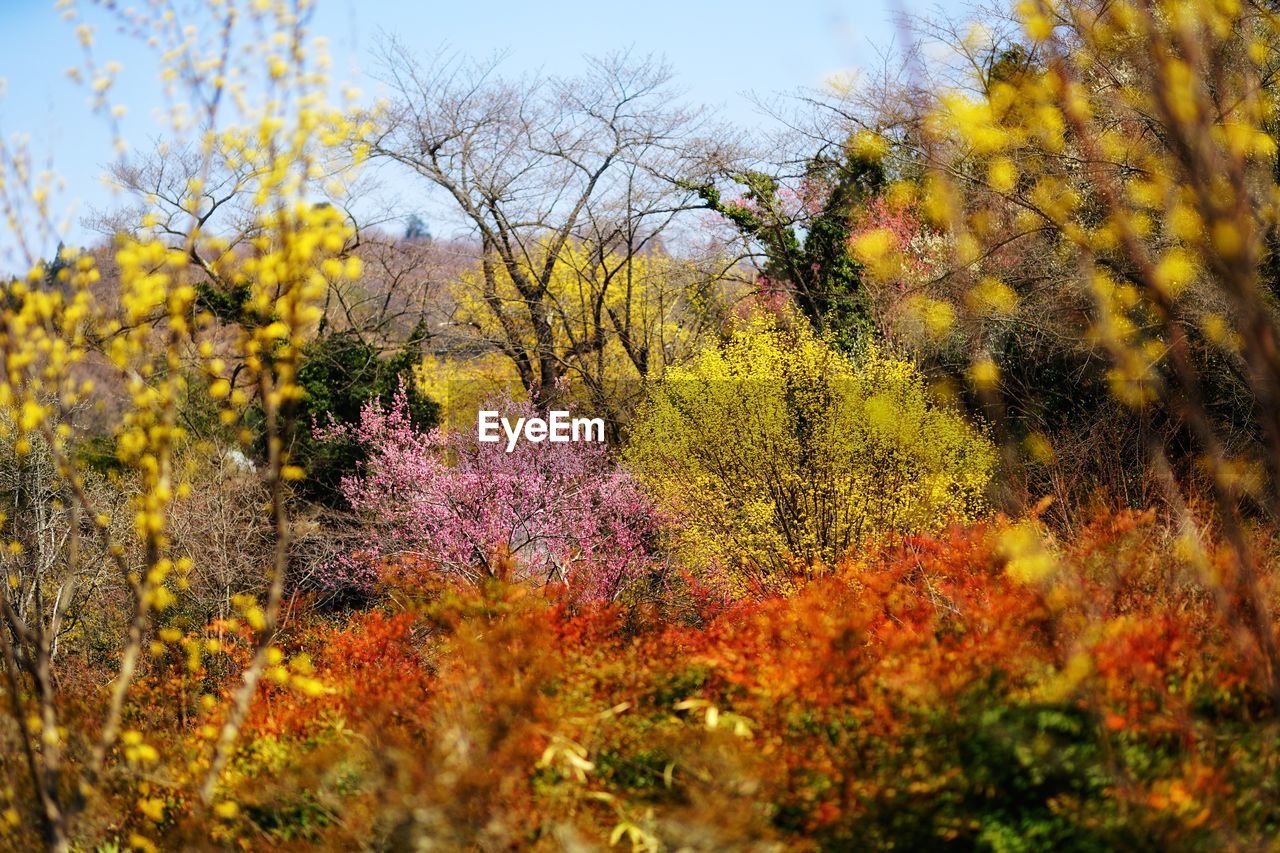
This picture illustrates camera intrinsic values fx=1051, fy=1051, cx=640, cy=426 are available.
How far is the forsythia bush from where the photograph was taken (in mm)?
11828

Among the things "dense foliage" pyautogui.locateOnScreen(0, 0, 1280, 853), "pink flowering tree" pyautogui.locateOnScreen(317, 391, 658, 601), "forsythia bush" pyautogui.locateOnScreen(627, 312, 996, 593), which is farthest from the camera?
"pink flowering tree" pyautogui.locateOnScreen(317, 391, 658, 601)

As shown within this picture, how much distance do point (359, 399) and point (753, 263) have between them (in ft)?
24.9

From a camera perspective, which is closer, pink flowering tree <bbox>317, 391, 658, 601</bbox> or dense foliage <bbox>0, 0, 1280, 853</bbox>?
dense foliage <bbox>0, 0, 1280, 853</bbox>

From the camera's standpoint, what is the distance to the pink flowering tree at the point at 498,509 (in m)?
14.6

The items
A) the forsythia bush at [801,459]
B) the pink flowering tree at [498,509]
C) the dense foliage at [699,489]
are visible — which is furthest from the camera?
the pink flowering tree at [498,509]

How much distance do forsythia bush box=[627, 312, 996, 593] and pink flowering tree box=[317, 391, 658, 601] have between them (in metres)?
1.34

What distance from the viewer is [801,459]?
12.6 m

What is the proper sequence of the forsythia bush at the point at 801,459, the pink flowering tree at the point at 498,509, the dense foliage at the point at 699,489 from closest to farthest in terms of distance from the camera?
the dense foliage at the point at 699,489 → the forsythia bush at the point at 801,459 → the pink flowering tree at the point at 498,509

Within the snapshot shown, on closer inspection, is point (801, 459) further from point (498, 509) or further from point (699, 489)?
point (498, 509)

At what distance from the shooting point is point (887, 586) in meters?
6.93

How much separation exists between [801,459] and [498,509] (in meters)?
4.84

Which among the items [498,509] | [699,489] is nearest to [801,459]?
[699,489]

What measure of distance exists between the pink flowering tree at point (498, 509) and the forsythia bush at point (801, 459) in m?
1.34

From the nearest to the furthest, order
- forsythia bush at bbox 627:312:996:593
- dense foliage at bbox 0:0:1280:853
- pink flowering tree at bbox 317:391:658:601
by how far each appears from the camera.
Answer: dense foliage at bbox 0:0:1280:853, forsythia bush at bbox 627:312:996:593, pink flowering tree at bbox 317:391:658:601
